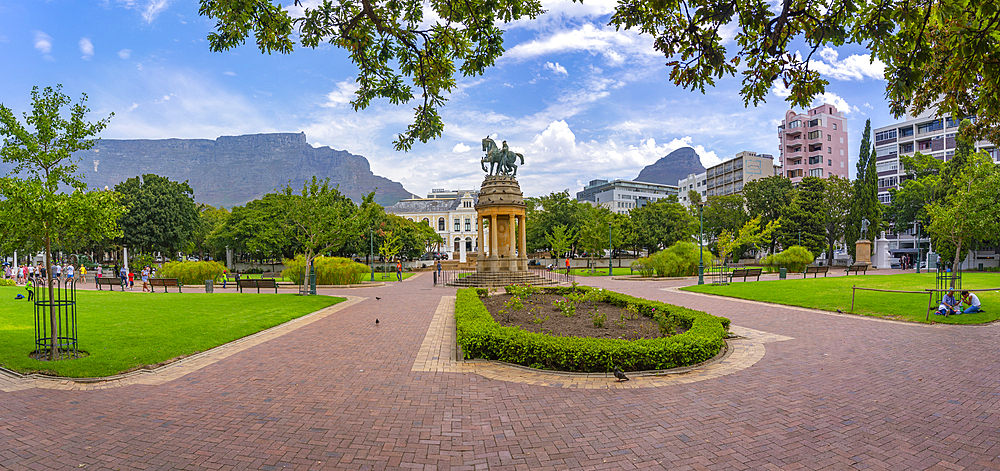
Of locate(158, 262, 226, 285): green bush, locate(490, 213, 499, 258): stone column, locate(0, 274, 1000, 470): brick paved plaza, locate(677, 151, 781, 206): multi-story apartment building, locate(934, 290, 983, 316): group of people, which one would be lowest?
locate(0, 274, 1000, 470): brick paved plaza

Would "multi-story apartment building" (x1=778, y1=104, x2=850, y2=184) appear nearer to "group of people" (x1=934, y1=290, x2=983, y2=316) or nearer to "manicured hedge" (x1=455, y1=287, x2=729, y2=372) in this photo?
"group of people" (x1=934, y1=290, x2=983, y2=316)

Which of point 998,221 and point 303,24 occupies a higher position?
point 303,24

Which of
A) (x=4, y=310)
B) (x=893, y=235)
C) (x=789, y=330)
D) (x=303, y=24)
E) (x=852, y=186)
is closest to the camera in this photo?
(x=303, y=24)

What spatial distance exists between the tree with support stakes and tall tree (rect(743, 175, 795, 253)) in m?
56.2

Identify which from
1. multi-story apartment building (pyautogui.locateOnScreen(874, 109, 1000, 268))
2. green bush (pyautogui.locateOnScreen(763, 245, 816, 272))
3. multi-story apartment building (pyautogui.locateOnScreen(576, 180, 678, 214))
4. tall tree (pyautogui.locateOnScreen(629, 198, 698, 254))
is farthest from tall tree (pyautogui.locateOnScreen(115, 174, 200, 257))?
multi-story apartment building (pyautogui.locateOnScreen(576, 180, 678, 214))

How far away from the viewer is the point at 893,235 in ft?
186

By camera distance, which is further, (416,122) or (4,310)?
(4,310)

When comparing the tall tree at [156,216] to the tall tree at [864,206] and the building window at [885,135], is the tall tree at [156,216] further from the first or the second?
the building window at [885,135]

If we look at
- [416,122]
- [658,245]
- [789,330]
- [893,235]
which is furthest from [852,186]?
[416,122]

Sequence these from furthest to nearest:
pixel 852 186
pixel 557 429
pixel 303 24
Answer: pixel 852 186, pixel 303 24, pixel 557 429

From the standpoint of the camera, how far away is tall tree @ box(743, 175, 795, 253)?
5181 centimetres

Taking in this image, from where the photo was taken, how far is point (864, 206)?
157ft

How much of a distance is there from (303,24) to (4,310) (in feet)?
49.9

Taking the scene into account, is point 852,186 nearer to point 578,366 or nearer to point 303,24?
point 578,366
